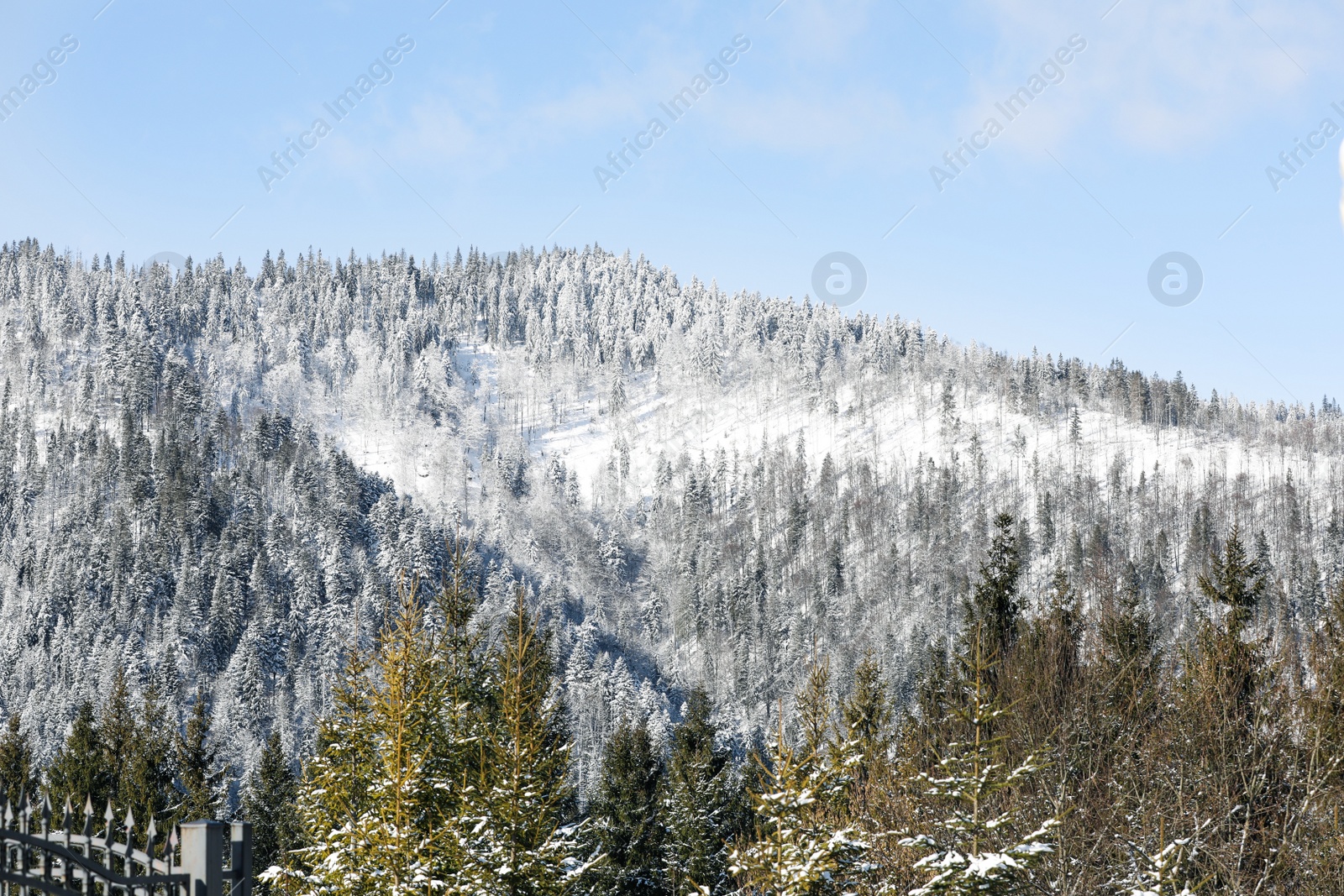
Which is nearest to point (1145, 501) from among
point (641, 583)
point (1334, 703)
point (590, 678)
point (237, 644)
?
point (641, 583)

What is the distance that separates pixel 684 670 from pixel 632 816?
124849 mm

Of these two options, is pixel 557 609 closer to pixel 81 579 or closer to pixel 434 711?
pixel 81 579

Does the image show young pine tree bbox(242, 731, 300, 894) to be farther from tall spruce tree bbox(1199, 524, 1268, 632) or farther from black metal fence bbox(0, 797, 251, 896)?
tall spruce tree bbox(1199, 524, 1268, 632)

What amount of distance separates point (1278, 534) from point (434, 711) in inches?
6935

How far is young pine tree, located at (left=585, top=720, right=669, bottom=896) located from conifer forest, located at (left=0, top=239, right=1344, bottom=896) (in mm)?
144

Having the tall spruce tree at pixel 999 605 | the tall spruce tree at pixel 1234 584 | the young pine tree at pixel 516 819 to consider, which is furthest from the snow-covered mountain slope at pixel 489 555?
the young pine tree at pixel 516 819

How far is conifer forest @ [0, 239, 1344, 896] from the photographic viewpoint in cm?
1212

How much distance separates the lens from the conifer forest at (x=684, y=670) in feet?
39.8

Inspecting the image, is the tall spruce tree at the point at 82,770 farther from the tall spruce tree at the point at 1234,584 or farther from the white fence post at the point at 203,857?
the tall spruce tree at the point at 1234,584

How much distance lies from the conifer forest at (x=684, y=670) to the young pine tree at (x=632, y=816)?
144 millimetres

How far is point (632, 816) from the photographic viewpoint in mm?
30906

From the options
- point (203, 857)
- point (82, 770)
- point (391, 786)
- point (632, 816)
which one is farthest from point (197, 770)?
point (203, 857)

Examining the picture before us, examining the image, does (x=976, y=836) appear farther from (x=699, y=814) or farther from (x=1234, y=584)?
(x=699, y=814)

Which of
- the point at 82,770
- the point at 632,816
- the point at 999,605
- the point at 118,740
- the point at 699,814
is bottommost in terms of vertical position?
the point at 632,816
